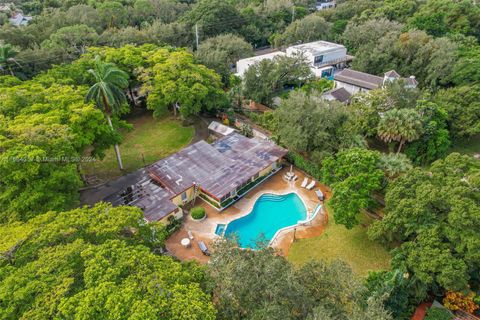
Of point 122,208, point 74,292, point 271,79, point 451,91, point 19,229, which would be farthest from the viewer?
point 271,79

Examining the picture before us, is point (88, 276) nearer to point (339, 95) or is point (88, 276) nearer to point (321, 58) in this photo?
point (339, 95)

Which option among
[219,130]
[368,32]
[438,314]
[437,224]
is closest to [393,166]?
[437,224]

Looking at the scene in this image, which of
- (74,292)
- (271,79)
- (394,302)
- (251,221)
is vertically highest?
(74,292)

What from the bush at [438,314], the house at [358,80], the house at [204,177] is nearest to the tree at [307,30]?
the house at [358,80]

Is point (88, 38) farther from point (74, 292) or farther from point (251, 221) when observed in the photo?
point (74, 292)

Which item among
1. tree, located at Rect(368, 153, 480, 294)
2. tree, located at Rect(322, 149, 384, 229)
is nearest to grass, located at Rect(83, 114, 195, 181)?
tree, located at Rect(322, 149, 384, 229)

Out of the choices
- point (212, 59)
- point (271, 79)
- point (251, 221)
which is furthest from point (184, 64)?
point (251, 221)

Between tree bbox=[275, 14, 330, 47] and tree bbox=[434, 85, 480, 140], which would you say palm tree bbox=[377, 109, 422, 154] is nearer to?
tree bbox=[434, 85, 480, 140]
